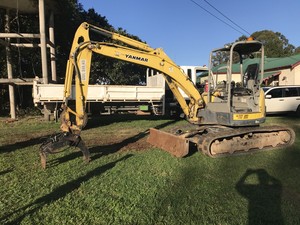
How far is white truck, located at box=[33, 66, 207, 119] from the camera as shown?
40.8 feet

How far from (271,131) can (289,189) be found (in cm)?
369

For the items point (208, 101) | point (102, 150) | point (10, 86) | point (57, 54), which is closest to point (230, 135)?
point (208, 101)

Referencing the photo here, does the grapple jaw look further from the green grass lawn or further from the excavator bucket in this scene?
the excavator bucket

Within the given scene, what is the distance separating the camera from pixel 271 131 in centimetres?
888

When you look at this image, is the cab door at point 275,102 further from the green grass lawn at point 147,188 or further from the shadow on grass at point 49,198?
the shadow on grass at point 49,198

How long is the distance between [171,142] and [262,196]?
337 centimetres

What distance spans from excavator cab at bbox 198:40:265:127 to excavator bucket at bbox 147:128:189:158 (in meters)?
1.35

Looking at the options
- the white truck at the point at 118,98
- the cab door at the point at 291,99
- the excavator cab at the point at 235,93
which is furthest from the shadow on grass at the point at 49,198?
the cab door at the point at 291,99

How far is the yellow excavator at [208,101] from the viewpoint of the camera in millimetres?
7422

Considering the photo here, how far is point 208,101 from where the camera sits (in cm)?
891

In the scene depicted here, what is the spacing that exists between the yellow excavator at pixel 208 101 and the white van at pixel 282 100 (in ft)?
25.3

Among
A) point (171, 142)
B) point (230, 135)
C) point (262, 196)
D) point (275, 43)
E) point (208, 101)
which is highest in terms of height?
point (275, 43)

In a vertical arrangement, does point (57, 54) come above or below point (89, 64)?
above

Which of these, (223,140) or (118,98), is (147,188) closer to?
(223,140)
